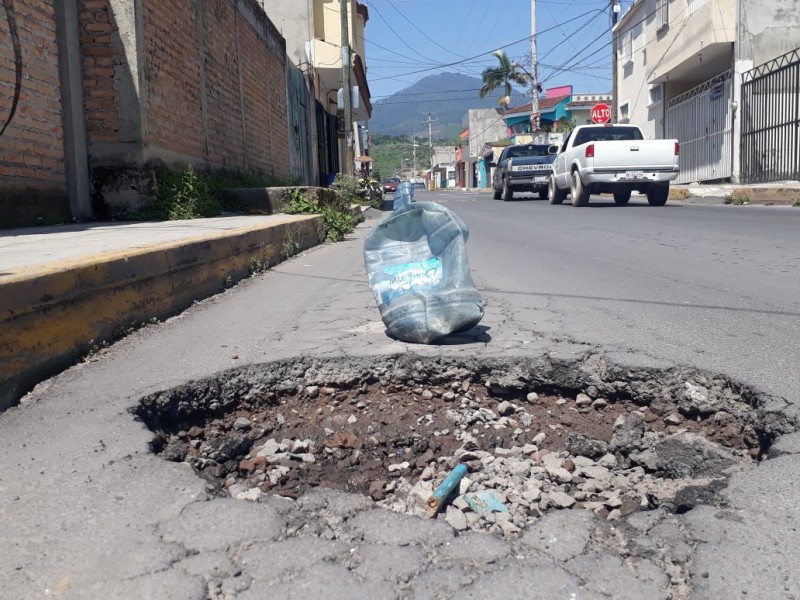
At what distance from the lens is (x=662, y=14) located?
80.9 ft

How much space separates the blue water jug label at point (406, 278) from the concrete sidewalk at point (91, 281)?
128 centimetres

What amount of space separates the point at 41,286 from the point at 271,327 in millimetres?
1343

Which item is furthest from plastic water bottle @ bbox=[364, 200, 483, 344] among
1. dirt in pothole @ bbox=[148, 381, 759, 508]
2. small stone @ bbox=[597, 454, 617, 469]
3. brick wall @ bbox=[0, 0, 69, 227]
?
brick wall @ bbox=[0, 0, 69, 227]

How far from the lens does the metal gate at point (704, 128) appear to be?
20.2m

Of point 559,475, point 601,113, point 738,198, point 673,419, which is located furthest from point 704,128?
point 559,475

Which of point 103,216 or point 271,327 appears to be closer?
point 271,327

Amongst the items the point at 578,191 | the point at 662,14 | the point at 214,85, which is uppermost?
the point at 662,14

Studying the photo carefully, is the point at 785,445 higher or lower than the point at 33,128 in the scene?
lower

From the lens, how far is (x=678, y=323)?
12.8ft

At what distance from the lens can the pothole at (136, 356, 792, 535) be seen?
83.2 inches

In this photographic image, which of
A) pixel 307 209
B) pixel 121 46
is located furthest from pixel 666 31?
pixel 121 46

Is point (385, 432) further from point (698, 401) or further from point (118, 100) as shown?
point (118, 100)

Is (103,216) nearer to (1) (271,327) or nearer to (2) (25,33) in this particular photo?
(2) (25,33)

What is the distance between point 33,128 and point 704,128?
20406mm
